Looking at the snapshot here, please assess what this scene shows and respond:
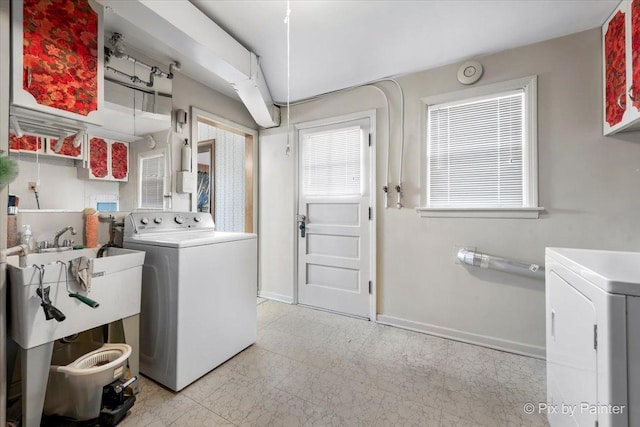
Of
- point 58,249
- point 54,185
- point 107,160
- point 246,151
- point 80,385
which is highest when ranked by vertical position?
point 246,151

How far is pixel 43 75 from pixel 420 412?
8.95 ft

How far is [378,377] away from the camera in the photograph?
69.7 inches

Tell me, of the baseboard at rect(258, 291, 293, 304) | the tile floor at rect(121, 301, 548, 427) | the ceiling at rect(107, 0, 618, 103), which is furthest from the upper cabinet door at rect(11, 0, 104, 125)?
the baseboard at rect(258, 291, 293, 304)

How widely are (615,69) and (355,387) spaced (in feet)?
8.55

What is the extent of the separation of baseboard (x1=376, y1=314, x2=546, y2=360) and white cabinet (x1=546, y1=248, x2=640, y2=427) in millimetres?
843

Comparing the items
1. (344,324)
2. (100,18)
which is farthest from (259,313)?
(100,18)

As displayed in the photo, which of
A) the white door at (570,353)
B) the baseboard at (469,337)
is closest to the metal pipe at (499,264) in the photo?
the baseboard at (469,337)

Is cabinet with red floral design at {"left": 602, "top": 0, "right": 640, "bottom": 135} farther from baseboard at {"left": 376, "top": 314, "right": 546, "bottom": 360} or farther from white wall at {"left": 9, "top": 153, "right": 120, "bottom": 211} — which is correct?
white wall at {"left": 9, "top": 153, "right": 120, "bottom": 211}

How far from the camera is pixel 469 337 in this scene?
2.23 metres

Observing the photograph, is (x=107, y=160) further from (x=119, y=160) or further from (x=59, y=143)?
(x=59, y=143)

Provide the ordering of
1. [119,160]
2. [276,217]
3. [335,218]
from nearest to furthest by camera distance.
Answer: [119,160]
[335,218]
[276,217]

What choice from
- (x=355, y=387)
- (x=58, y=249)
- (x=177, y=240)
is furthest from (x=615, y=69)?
(x=58, y=249)

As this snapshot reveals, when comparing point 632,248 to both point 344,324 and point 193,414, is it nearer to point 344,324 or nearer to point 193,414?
point 344,324

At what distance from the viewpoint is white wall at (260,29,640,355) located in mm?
1848
